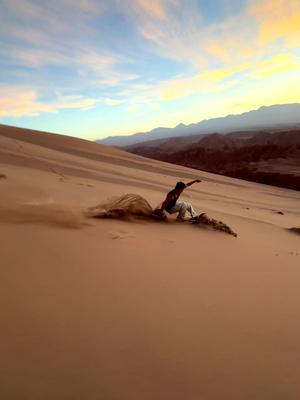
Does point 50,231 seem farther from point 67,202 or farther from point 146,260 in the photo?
point 67,202

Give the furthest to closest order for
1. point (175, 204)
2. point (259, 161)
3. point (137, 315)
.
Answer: point (259, 161)
point (175, 204)
point (137, 315)

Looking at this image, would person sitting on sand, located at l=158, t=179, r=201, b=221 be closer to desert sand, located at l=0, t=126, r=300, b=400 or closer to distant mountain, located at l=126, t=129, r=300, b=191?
desert sand, located at l=0, t=126, r=300, b=400

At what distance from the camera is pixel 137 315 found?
2027mm

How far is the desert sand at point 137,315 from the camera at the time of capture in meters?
1.49

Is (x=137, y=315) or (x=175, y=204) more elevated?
(x=175, y=204)

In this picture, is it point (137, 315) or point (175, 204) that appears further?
point (175, 204)

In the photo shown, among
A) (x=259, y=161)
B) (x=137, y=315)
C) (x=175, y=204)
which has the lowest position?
(x=137, y=315)

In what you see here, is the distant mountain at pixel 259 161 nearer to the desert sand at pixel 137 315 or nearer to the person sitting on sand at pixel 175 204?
the person sitting on sand at pixel 175 204

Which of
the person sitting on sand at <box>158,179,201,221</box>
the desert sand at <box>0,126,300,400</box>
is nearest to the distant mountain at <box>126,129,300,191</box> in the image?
→ the person sitting on sand at <box>158,179,201,221</box>

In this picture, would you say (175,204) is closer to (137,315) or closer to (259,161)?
(137,315)

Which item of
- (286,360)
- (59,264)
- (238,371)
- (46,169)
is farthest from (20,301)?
(46,169)

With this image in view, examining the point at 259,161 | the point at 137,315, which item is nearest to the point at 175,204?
the point at 137,315

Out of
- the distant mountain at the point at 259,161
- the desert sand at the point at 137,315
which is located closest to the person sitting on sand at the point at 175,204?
the desert sand at the point at 137,315

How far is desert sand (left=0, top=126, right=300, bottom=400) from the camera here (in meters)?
1.49
